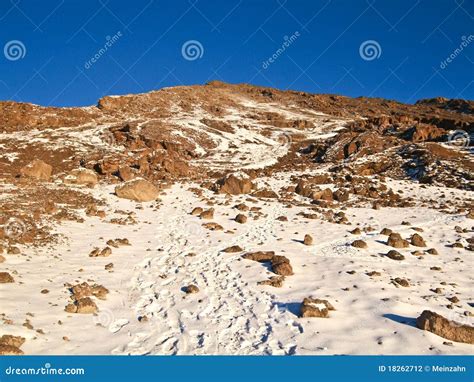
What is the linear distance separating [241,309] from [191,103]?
188ft

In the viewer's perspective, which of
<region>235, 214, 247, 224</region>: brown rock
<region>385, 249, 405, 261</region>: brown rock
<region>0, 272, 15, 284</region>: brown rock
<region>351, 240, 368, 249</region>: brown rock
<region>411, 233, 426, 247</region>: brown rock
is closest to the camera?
<region>0, 272, 15, 284</region>: brown rock

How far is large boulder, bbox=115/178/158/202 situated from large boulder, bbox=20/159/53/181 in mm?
5371

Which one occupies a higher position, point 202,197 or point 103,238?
point 202,197

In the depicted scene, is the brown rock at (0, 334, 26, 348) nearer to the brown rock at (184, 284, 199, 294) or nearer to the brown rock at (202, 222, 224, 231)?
the brown rock at (184, 284, 199, 294)

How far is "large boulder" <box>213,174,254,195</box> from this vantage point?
23391 millimetres

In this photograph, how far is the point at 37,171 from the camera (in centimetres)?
2366

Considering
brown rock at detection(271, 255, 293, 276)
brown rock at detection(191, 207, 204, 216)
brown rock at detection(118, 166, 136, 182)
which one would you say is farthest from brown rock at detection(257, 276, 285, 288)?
brown rock at detection(118, 166, 136, 182)

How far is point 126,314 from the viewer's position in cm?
902

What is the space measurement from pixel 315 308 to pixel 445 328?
8.47 feet

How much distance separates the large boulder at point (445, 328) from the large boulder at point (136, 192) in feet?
53.4

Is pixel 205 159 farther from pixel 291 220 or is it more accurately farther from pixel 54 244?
pixel 54 244

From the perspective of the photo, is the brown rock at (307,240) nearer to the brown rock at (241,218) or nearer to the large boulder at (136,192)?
the brown rock at (241,218)

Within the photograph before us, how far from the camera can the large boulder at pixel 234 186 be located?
921 inches

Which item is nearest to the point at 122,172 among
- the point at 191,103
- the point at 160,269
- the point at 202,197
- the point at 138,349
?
the point at 202,197
